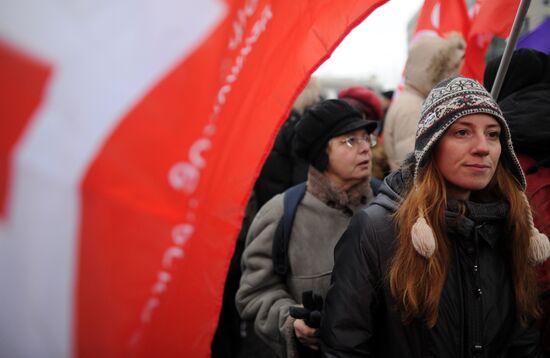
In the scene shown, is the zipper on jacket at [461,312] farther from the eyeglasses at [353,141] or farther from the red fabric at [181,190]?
the eyeglasses at [353,141]

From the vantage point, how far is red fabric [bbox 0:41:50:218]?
101 cm

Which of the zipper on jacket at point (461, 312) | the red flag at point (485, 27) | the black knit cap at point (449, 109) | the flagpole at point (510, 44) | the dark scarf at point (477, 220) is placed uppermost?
the red flag at point (485, 27)

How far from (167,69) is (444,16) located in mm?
3259

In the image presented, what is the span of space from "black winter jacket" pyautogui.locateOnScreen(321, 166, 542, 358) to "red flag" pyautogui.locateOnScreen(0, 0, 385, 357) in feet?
1.65

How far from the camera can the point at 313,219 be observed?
92.0 inches

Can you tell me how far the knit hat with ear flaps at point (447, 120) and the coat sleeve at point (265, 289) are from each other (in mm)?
786

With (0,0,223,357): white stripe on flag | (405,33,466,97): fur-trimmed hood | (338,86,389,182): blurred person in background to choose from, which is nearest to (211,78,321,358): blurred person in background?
(338,86,389,182): blurred person in background

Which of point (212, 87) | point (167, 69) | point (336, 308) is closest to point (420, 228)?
point (336, 308)

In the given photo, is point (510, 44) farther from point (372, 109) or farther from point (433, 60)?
point (372, 109)

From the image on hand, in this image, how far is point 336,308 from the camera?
5.40 feet

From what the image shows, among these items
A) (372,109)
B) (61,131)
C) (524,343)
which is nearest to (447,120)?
(524,343)

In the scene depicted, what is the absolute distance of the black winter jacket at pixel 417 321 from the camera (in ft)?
5.22

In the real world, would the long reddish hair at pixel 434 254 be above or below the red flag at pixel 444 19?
below

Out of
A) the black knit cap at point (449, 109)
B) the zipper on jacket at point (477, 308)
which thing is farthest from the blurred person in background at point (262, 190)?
the zipper on jacket at point (477, 308)
